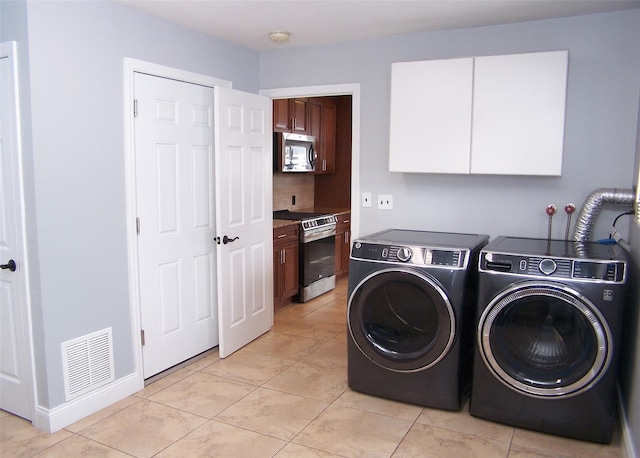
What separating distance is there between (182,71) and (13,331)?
1869 mm

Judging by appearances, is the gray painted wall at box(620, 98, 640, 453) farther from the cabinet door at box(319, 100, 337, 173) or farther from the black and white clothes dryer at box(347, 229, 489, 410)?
the cabinet door at box(319, 100, 337, 173)

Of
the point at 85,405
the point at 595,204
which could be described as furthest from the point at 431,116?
the point at 85,405

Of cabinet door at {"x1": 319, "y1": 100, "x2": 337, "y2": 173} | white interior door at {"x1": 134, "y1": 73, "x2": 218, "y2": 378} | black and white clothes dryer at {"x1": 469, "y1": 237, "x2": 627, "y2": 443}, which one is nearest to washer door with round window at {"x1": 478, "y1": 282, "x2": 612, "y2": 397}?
black and white clothes dryer at {"x1": 469, "y1": 237, "x2": 627, "y2": 443}

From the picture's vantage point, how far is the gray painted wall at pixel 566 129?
300 centimetres

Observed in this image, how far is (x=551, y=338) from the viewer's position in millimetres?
2562

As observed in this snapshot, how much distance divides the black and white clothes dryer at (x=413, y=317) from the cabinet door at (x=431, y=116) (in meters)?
0.56

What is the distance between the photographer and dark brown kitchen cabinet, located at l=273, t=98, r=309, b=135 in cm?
499

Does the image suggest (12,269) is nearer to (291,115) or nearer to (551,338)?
(551,338)

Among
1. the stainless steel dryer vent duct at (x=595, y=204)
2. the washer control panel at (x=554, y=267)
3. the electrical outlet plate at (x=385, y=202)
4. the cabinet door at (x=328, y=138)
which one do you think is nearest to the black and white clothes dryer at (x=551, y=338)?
the washer control panel at (x=554, y=267)

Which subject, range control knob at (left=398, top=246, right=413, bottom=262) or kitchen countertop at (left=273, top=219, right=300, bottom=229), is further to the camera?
kitchen countertop at (left=273, top=219, right=300, bottom=229)

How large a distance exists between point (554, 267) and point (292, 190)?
3.82 meters

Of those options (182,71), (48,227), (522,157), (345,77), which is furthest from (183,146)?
(522,157)

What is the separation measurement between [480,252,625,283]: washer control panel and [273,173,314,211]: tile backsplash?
3.32 metres

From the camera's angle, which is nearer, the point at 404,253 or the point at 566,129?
the point at 404,253
